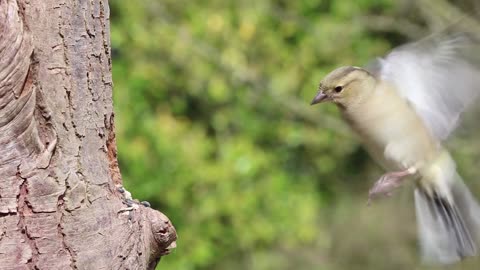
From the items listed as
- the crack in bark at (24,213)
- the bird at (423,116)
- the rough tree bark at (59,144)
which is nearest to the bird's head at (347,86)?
the bird at (423,116)

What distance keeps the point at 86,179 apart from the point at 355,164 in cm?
821

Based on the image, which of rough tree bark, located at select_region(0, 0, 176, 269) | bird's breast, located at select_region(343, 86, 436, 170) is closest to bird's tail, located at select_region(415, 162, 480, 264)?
bird's breast, located at select_region(343, 86, 436, 170)

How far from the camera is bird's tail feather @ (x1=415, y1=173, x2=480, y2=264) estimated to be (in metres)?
3.96

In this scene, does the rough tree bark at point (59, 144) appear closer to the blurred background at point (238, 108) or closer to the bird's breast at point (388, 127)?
the bird's breast at point (388, 127)

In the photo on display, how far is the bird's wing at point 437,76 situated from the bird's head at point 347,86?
0.11m

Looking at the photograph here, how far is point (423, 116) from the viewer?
12.3ft

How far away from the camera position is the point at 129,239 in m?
2.63

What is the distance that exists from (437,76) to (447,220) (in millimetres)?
687

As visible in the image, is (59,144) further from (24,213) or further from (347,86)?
(347,86)

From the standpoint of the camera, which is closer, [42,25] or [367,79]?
[42,25]

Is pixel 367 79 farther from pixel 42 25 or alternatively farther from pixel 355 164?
pixel 355 164

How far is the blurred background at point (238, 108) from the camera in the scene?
776 cm

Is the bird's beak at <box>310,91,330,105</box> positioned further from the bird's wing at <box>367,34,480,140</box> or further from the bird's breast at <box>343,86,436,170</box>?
the bird's wing at <box>367,34,480,140</box>

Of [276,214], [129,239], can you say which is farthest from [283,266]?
[129,239]
